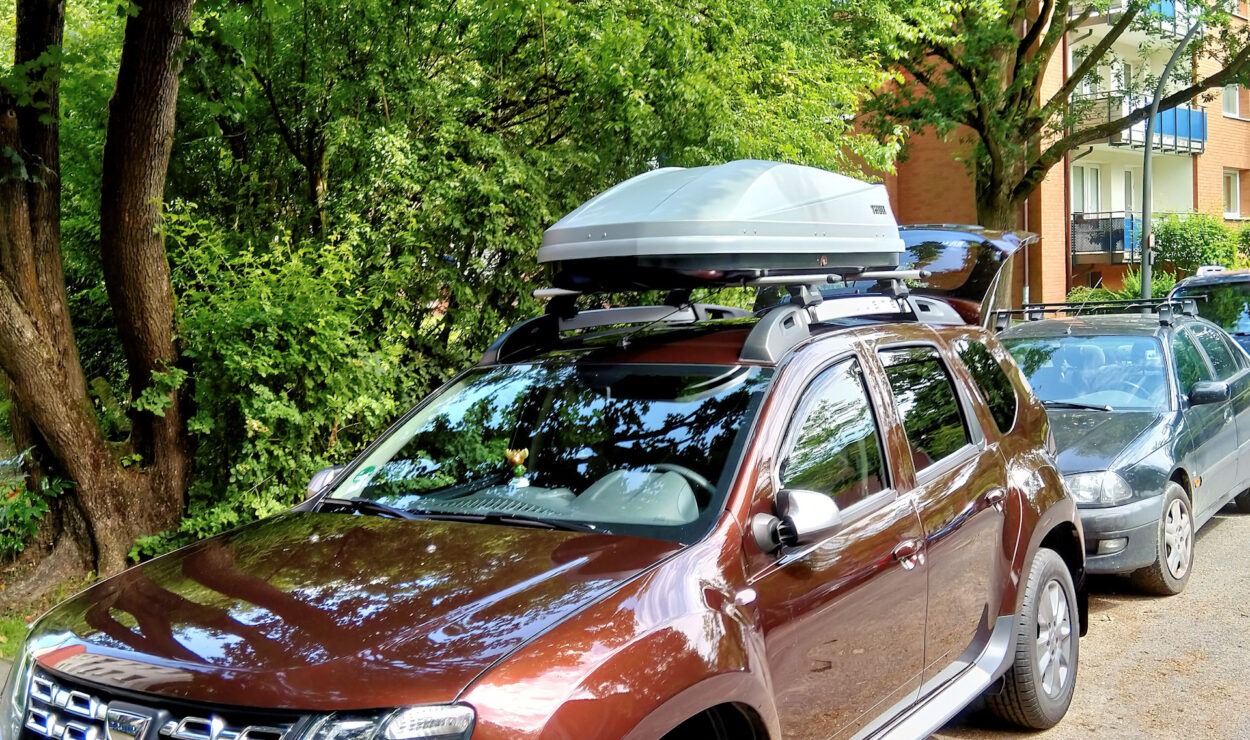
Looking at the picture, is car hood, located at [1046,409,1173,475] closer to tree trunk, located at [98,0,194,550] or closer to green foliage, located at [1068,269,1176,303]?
tree trunk, located at [98,0,194,550]

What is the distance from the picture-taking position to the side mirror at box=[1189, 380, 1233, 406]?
727 centimetres

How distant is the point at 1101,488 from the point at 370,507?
15.1ft

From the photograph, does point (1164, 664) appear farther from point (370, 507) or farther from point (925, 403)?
point (370, 507)

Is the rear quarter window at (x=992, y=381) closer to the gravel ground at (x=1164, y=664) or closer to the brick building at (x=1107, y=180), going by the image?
the gravel ground at (x=1164, y=664)

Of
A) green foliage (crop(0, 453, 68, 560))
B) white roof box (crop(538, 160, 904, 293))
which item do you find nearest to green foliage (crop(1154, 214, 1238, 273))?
white roof box (crop(538, 160, 904, 293))

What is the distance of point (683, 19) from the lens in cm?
900

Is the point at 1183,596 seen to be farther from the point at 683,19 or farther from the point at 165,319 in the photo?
the point at 165,319

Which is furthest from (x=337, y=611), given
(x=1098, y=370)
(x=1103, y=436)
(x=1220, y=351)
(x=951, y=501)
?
(x=1220, y=351)

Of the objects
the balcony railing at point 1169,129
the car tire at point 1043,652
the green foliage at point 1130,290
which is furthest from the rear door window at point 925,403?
the balcony railing at point 1169,129

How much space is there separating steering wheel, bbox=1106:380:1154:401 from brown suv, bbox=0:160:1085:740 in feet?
9.72

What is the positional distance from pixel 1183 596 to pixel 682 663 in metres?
5.36

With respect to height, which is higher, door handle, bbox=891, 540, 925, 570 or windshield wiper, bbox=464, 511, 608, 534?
windshield wiper, bbox=464, 511, 608, 534

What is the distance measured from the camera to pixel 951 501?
13.4 ft

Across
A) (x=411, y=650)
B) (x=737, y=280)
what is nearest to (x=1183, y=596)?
(x=737, y=280)
